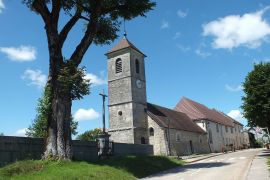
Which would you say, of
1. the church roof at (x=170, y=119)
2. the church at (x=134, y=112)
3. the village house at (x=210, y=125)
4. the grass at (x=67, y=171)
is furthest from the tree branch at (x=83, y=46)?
the village house at (x=210, y=125)

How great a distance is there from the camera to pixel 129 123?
144 ft

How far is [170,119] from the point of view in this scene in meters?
49.9

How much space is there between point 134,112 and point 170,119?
7.54 metres

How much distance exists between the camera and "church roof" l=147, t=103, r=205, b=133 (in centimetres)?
4627

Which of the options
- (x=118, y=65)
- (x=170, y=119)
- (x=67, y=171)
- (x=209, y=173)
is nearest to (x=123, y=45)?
(x=118, y=65)

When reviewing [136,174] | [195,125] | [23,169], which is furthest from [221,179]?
[195,125]

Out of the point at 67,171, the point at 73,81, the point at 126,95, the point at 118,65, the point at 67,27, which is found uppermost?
the point at 118,65

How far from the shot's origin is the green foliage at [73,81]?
19.8 m

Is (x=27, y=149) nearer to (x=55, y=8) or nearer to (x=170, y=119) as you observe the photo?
(x=55, y=8)

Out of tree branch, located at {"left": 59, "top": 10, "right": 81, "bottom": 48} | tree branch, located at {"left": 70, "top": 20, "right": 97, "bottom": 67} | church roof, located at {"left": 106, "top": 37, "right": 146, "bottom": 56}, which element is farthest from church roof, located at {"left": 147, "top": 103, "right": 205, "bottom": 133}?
tree branch, located at {"left": 59, "top": 10, "right": 81, "bottom": 48}

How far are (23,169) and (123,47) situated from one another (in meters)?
32.0

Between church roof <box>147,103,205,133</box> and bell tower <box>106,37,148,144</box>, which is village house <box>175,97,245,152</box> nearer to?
church roof <box>147,103,205,133</box>

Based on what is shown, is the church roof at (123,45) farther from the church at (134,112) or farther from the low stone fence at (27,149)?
the low stone fence at (27,149)

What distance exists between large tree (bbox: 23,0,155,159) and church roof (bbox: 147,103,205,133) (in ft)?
80.0
